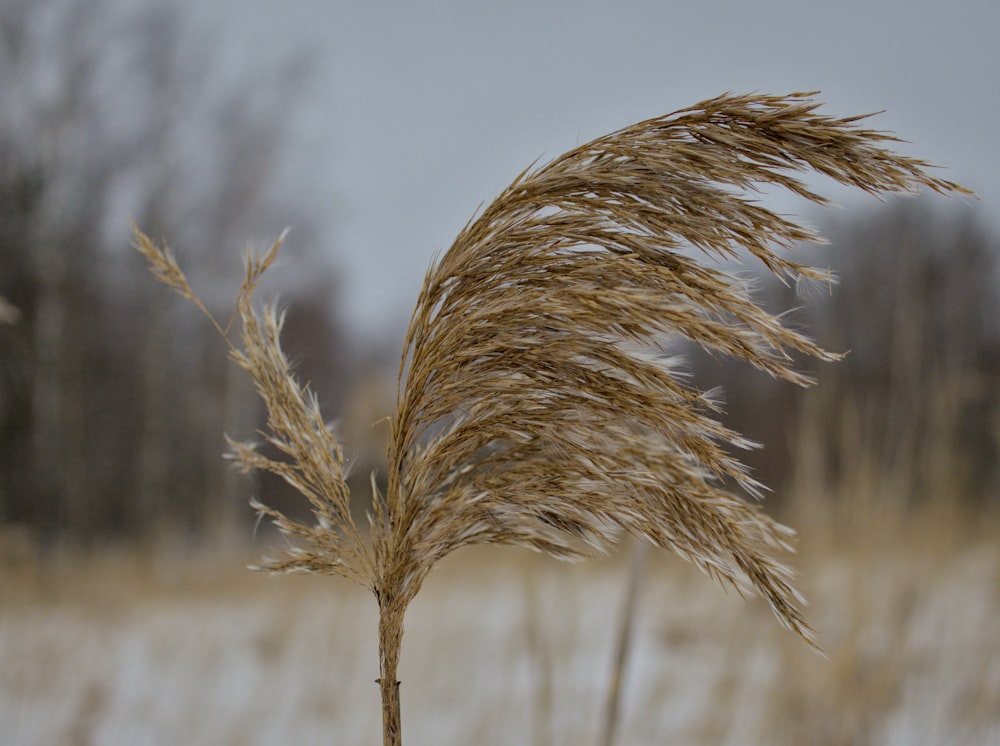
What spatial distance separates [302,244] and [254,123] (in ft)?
5.65

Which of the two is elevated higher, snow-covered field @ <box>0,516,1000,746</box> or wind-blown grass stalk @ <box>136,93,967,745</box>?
wind-blown grass stalk @ <box>136,93,967,745</box>

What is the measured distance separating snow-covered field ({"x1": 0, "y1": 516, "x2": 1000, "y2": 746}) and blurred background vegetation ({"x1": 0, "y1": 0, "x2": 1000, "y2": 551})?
10.1ft

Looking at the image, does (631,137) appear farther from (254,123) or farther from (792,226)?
(254,123)

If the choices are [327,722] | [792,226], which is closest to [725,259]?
[792,226]

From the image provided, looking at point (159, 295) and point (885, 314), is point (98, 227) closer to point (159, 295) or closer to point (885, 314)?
point (159, 295)

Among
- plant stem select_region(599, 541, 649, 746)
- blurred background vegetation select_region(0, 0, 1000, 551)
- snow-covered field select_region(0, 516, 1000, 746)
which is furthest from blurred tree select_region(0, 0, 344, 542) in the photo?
plant stem select_region(599, 541, 649, 746)

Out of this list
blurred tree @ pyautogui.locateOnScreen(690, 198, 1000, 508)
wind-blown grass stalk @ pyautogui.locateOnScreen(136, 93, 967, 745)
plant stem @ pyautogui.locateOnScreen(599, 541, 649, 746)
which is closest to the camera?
wind-blown grass stalk @ pyautogui.locateOnScreen(136, 93, 967, 745)

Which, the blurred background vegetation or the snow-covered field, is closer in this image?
the snow-covered field

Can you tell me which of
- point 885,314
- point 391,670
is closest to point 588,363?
point 391,670

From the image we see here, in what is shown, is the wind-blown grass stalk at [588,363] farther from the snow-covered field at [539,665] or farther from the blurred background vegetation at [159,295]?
the blurred background vegetation at [159,295]

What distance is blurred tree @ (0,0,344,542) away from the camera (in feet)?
32.0

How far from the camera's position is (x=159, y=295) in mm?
11188

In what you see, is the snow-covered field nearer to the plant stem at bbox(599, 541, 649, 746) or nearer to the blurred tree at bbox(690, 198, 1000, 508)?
the plant stem at bbox(599, 541, 649, 746)

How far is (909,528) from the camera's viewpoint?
3.30 metres
